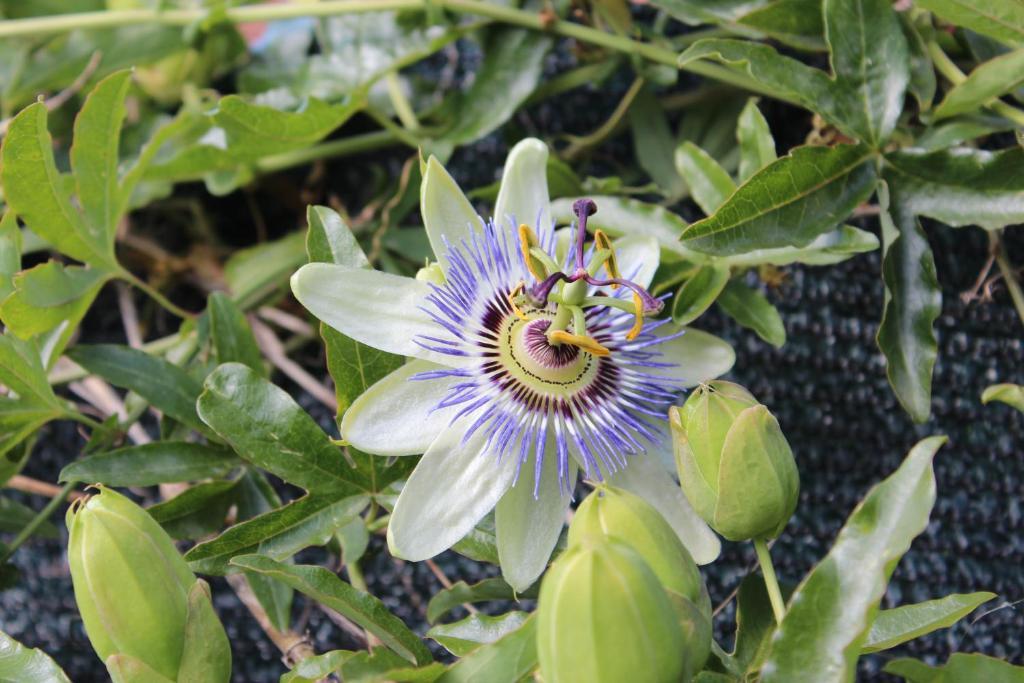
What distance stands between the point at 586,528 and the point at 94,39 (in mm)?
1191

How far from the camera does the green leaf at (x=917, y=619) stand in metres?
0.78

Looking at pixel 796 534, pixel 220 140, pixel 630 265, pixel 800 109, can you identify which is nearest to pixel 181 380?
pixel 220 140

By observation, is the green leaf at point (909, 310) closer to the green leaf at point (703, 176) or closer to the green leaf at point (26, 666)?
the green leaf at point (703, 176)

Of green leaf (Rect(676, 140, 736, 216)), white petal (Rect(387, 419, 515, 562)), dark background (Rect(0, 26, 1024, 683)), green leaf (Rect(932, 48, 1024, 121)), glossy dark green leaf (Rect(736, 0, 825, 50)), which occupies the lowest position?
dark background (Rect(0, 26, 1024, 683))

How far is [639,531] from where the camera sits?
2.33 feet

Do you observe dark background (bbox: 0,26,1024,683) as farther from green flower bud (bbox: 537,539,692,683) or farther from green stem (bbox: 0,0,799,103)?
green flower bud (bbox: 537,539,692,683)

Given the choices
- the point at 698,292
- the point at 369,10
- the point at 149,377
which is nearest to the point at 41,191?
the point at 149,377

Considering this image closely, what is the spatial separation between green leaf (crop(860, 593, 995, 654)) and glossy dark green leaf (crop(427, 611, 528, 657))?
0.28 m

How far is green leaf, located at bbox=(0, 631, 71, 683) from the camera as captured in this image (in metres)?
0.84

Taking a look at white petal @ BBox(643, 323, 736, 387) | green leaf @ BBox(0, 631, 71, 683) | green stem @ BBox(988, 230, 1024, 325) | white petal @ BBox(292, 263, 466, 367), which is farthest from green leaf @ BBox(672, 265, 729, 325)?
green leaf @ BBox(0, 631, 71, 683)

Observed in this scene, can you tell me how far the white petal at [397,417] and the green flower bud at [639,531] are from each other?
23cm

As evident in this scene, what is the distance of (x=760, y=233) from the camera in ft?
3.15

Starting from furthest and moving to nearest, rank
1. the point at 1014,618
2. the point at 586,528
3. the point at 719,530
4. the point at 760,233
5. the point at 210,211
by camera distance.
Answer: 1. the point at 210,211
2. the point at 1014,618
3. the point at 760,233
4. the point at 719,530
5. the point at 586,528

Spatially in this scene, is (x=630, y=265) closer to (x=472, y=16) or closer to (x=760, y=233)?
(x=760, y=233)
